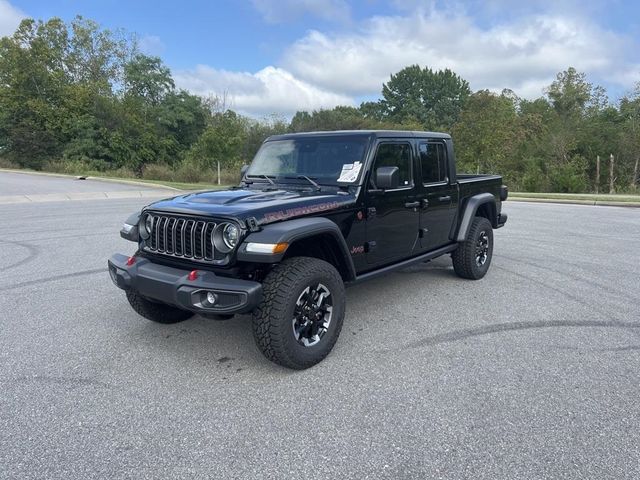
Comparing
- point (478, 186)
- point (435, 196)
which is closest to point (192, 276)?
point (435, 196)

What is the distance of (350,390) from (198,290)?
4.10ft

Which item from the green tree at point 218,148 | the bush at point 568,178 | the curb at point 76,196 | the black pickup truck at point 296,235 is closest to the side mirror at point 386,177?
the black pickup truck at point 296,235

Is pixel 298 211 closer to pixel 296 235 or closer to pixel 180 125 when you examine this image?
pixel 296 235

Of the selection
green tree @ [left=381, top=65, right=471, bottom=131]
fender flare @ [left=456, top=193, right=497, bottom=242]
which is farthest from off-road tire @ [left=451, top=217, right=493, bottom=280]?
green tree @ [left=381, top=65, right=471, bottom=131]

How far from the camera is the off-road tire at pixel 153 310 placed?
418 centimetres

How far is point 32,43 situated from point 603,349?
52181 millimetres

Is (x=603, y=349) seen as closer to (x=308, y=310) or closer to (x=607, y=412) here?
(x=607, y=412)

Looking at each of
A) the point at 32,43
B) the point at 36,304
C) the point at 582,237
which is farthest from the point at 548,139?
the point at 32,43

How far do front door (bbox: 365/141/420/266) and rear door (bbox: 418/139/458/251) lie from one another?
18cm

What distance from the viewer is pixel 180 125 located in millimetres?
44906

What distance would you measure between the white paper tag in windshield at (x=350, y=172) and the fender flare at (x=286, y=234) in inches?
24.9

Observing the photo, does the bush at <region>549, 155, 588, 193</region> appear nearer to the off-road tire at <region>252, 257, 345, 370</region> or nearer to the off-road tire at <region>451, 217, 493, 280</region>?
the off-road tire at <region>451, 217, 493, 280</region>

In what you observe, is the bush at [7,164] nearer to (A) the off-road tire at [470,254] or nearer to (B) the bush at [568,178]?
(B) the bush at [568,178]

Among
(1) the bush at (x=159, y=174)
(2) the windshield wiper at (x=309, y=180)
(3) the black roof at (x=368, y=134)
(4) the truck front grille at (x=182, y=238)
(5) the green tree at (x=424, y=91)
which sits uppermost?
(5) the green tree at (x=424, y=91)
